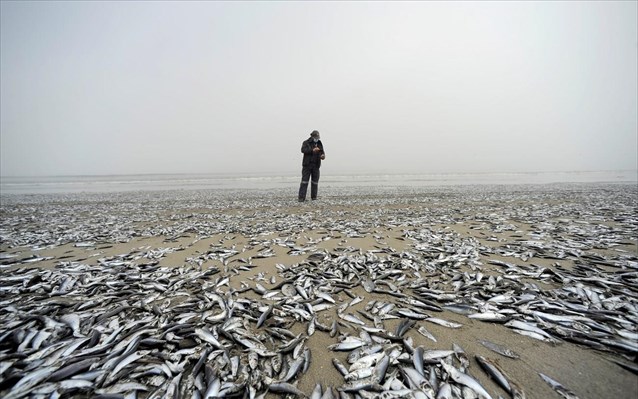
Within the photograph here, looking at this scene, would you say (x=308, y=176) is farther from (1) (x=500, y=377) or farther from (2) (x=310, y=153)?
(1) (x=500, y=377)

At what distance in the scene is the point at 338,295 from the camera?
3.72 metres

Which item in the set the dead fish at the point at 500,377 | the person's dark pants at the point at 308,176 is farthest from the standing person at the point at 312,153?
the dead fish at the point at 500,377

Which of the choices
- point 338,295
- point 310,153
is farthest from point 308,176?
point 338,295

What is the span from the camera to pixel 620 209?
31.4ft

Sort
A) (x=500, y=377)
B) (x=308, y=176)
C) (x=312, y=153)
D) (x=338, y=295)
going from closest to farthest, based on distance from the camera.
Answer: (x=500, y=377) < (x=338, y=295) < (x=312, y=153) < (x=308, y=176)

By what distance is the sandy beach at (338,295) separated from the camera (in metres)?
2.29

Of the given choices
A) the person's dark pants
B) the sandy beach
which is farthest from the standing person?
the sandy beach

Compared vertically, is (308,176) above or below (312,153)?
below

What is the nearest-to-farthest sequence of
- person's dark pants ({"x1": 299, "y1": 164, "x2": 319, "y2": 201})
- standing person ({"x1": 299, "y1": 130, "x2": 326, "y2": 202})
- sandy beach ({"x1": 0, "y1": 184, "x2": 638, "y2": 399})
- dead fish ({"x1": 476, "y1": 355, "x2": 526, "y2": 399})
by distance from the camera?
dead fish ({"x1": 476, "y1": 355, "x2": 526, "y2": 399}), sandy beach ({"x1": 0, "y1": 184, "x2": 638, "y2": 399}), standing person ({"x1": 299, "y1": 130, "x2": 326, "y2": 202}), person's dark pants ({"x1": 299, "y1": 164, "x2": 319, "y2": 201})

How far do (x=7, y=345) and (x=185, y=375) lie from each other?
188 centimetres

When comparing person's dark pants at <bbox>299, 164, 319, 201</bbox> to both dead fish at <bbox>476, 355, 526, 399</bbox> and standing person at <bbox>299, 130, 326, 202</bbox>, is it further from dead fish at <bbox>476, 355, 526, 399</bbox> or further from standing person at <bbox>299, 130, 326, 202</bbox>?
dead fish at <bbox>476, 355, 526, 399</bbox>

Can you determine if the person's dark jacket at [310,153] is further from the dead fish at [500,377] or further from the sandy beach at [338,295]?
the dead fish at [500,377]

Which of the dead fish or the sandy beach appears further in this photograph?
the sandy beach

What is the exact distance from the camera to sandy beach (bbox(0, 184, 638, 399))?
2291 millimetres
